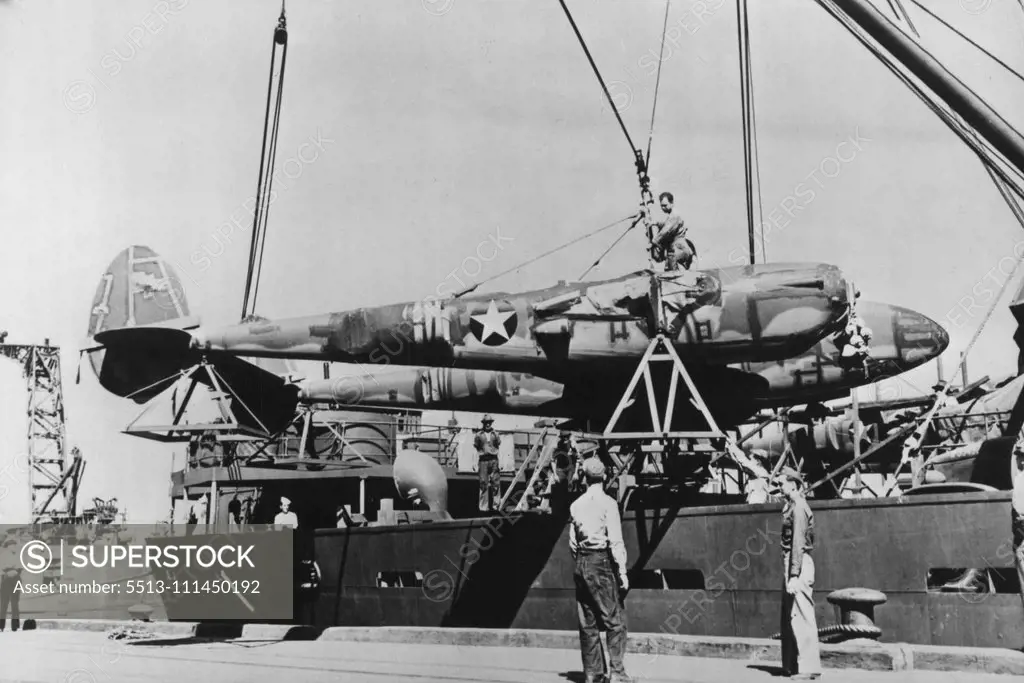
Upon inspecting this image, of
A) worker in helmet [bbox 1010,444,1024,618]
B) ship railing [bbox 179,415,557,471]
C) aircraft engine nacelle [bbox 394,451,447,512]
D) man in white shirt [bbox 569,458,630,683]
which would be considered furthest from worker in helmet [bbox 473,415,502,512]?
worker in helmet [bbox 1010,444,1024,618]

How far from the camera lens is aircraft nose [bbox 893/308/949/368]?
14031 mm

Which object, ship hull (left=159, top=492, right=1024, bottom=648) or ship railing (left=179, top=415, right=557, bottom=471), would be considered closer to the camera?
ship hull (left=159, top=492, right=1024, bottom=648)

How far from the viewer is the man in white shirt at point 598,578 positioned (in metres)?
7.21

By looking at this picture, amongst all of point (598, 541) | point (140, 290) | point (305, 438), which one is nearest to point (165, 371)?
point (140, 290)

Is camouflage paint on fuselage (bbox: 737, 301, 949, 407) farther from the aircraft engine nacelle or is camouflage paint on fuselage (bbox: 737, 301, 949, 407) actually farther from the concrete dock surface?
the aircraft engine nacelle

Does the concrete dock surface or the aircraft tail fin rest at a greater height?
the aircraft tail fin

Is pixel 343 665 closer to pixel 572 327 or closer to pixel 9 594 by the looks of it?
pixel 572 327

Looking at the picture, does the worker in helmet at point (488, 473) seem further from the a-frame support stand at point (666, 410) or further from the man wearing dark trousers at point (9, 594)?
the man wearing dark trousers at point (9, 594)

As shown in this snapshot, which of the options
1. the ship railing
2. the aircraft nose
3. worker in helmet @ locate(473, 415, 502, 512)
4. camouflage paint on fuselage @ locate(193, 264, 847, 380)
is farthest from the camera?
the ship railing

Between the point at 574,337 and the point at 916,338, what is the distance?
228 inches

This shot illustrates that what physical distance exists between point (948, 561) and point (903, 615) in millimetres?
697

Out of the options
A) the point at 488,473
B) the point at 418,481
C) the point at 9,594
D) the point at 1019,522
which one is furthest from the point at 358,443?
the point at 1019,522

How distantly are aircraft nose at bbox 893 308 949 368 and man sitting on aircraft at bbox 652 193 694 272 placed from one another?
3866 mm

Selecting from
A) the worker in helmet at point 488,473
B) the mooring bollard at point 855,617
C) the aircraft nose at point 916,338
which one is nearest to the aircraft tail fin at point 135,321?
the worker in helmet at point 488,473
